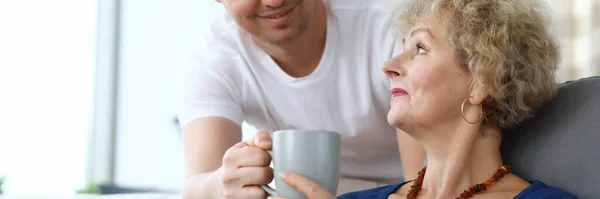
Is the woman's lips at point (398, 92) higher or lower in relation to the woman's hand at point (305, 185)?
higher

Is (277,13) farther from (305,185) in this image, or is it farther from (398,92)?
(305,185)

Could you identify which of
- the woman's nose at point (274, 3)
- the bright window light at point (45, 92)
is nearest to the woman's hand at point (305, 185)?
the woman's nose at point (274, 3)

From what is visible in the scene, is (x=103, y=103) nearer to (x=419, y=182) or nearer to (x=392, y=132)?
(x=392, y=132)

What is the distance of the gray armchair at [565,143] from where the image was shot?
132cm

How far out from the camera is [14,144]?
4.32 metres

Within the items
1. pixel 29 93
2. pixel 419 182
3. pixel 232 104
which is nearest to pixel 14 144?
pixel 29 93

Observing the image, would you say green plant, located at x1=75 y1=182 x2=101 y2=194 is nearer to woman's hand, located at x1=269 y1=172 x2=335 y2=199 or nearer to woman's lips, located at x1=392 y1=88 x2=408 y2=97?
woman's lips, located at x1=392 y1=88 x2=408 y2=97

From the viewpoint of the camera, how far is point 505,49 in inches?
53.4

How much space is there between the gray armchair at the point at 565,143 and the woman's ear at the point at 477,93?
0.17 metres

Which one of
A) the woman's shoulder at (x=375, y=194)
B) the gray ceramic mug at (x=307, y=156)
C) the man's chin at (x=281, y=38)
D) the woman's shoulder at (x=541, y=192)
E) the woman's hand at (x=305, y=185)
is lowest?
the woman's shoulder at (x=375, y=194)

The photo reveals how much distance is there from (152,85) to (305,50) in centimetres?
294

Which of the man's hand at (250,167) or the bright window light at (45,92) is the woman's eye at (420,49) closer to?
the man's hand at (250,167)

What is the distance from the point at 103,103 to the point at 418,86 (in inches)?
148

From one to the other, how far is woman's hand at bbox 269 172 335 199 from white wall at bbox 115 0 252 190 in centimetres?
344
